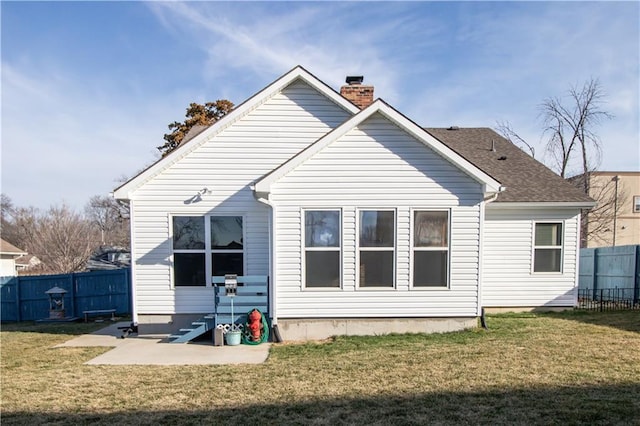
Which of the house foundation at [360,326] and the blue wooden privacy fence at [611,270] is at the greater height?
the blue wooden privacy fence at [611,270]

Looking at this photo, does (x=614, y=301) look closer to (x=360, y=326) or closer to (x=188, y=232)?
(x=360, y=326)

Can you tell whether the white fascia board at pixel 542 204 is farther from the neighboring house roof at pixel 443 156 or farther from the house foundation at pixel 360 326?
the house foundation at pixel 360 326

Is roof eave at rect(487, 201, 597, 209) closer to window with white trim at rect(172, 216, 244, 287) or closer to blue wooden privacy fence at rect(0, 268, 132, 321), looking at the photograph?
window with white trim at rect(172, 216, 244, 287)

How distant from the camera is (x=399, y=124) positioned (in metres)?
7.99

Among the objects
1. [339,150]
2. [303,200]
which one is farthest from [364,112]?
[303,200]

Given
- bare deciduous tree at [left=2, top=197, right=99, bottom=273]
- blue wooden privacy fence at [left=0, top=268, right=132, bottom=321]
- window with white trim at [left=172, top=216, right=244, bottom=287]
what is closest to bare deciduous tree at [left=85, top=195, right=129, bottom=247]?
bare deciduous tree at [left=2, top=197, right=99, bottom=273]

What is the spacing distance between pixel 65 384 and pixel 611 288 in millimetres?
16882

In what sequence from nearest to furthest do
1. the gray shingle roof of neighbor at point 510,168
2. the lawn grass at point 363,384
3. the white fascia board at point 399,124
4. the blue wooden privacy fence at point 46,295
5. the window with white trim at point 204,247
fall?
the lawn grass at point 363,384, the white fascia board at point 399,124, the window with white trim at point 204,247, the gray shingle roof of neighbor at point 510,168, the blue wooden privacy fence at point 46,295

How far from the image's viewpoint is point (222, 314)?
27.0 ft

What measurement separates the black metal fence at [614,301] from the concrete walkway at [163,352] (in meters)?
10.5

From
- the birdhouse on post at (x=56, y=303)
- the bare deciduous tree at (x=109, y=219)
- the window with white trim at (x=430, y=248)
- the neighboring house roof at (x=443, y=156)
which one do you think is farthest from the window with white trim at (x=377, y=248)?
the bare deciduous tree at (x=109, y=219)

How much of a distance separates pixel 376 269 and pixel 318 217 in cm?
173

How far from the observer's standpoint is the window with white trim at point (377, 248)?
816 cm

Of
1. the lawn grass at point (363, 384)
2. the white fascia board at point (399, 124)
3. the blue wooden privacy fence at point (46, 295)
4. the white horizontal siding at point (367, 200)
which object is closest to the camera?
the lawn grass at point (363, 384)
